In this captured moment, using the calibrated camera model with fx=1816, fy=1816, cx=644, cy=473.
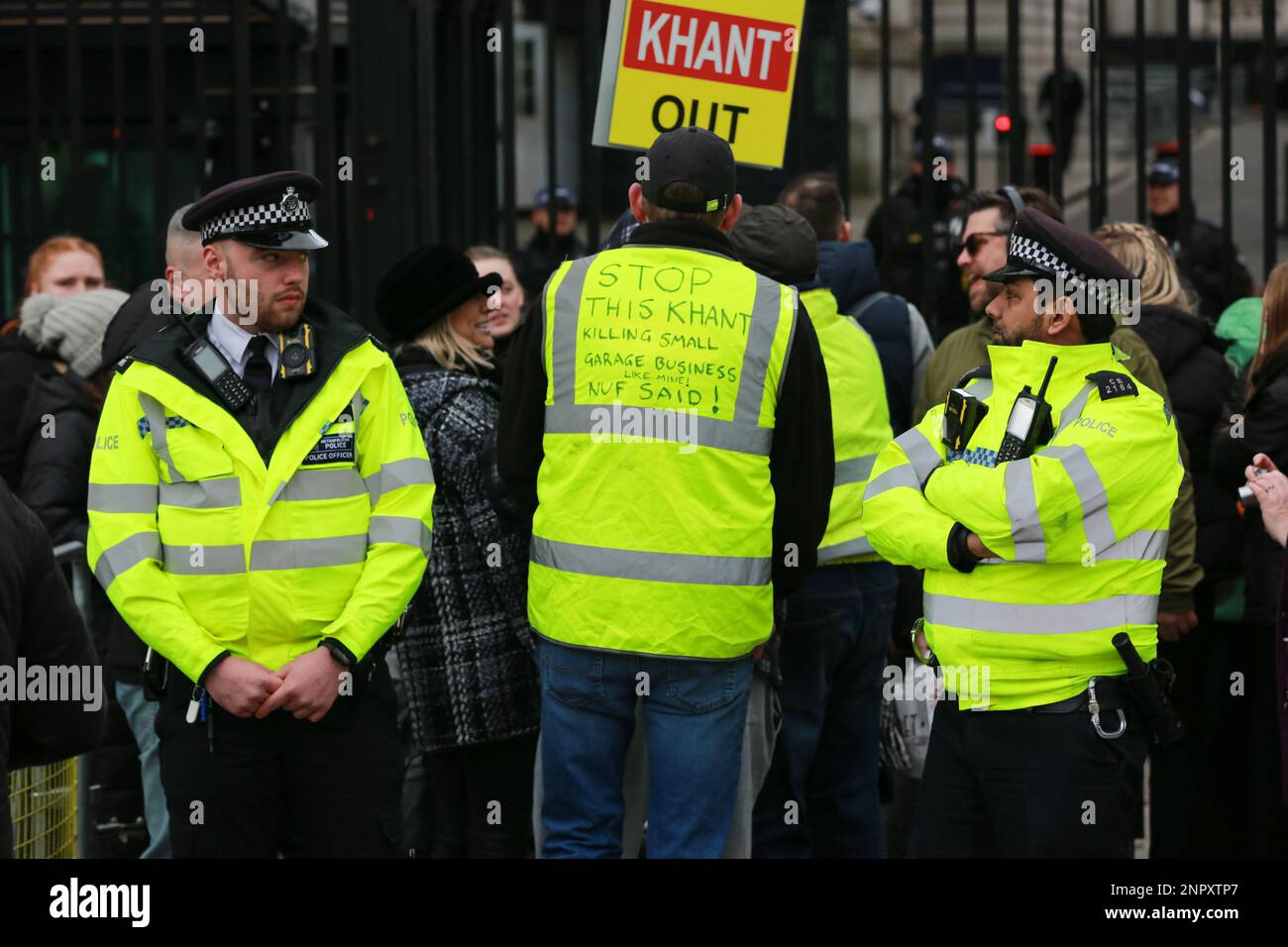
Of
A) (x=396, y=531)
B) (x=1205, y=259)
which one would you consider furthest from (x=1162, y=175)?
(x=396, y=531)

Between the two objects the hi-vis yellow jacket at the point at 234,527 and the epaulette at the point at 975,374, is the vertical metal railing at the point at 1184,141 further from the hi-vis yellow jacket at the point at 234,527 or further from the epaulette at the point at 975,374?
the hi-vis yellow jacket at the point at 234,527

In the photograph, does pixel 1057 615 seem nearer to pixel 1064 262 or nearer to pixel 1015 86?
pixel 1064 262

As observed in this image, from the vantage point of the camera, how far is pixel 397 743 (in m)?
4.16

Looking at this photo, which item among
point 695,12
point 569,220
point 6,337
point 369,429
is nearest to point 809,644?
point 369,429

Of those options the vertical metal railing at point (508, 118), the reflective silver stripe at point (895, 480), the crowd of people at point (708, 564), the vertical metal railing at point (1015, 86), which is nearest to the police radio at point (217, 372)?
the crowd of people at point (708, 564)

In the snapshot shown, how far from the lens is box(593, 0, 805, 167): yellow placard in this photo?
5.11 meters

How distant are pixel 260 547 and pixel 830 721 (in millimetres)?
1937

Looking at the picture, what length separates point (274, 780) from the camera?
403 centimetres

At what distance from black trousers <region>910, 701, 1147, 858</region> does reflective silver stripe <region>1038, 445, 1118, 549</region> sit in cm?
40

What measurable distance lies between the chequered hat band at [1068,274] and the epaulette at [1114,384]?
0.53 ft

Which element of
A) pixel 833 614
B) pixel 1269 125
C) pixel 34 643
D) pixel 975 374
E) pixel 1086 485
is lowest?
pixel 833 614

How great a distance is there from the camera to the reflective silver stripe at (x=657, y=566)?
13.2ft
